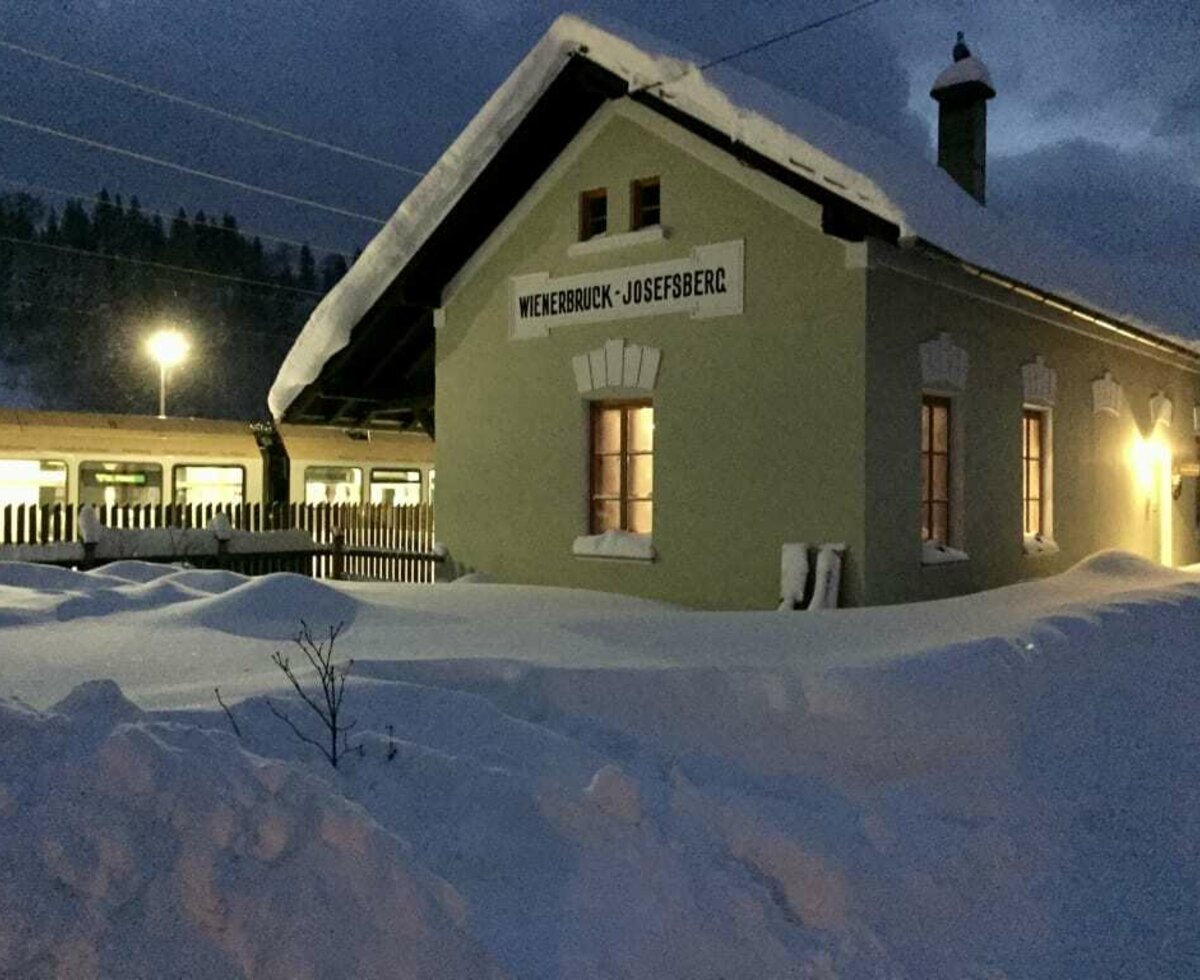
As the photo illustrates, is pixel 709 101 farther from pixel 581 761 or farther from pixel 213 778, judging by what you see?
pixel 213 778

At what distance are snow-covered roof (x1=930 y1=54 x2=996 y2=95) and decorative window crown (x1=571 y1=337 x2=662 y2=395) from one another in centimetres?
696

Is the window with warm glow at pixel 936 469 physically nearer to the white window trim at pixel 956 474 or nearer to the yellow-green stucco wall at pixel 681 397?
the white window trim at pixel 956 474

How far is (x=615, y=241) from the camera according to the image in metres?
10.6

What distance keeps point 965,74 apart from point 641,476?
25.1 feet

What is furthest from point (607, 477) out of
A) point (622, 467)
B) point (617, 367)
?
point (617, 367)

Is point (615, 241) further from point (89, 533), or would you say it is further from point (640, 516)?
point (89, 533)

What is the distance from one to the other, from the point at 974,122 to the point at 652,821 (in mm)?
12902

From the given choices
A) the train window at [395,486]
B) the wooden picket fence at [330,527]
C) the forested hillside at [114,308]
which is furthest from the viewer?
the forested hillside at [114,308]

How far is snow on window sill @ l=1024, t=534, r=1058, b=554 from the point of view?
1170 cm

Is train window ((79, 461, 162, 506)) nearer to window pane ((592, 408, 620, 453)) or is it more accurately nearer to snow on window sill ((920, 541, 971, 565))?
window pane ((592, 408, 620, 453))

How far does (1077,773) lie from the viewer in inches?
211

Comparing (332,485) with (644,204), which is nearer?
(644,204)

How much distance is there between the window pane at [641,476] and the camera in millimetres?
10656

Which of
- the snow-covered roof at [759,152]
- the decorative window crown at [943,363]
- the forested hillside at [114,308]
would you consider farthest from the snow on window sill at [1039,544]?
the forested hillside at [114,308]
